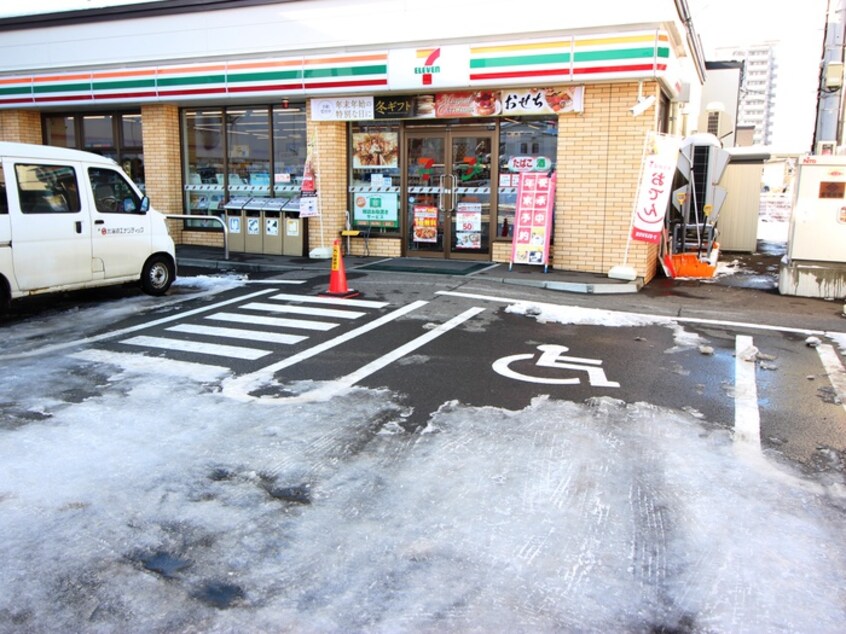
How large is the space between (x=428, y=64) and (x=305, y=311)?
529 centimetres

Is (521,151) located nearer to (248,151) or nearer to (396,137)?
(396,137)

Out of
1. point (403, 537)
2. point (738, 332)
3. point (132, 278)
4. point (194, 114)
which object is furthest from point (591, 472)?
point (194, 114)

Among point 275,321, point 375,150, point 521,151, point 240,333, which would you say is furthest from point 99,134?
point 240,333

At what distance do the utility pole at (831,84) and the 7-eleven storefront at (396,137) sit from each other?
8.19ft

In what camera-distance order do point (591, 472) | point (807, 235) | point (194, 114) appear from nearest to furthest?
1. point (591, 472)
2. point (807, 235)
3. point (194, 114)

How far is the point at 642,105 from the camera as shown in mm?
10836

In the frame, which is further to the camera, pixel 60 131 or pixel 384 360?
pixel 60 131

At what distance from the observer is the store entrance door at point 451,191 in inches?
500

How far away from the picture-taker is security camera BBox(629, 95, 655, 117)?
1077 centimetres

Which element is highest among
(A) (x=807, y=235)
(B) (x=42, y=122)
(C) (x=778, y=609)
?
(B) (x=42, y=122)

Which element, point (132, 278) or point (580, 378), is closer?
point (580, 378)

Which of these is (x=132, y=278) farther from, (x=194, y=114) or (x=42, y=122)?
(x=42, y=122)

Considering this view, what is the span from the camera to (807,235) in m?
10.9

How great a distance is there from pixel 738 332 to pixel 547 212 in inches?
168
